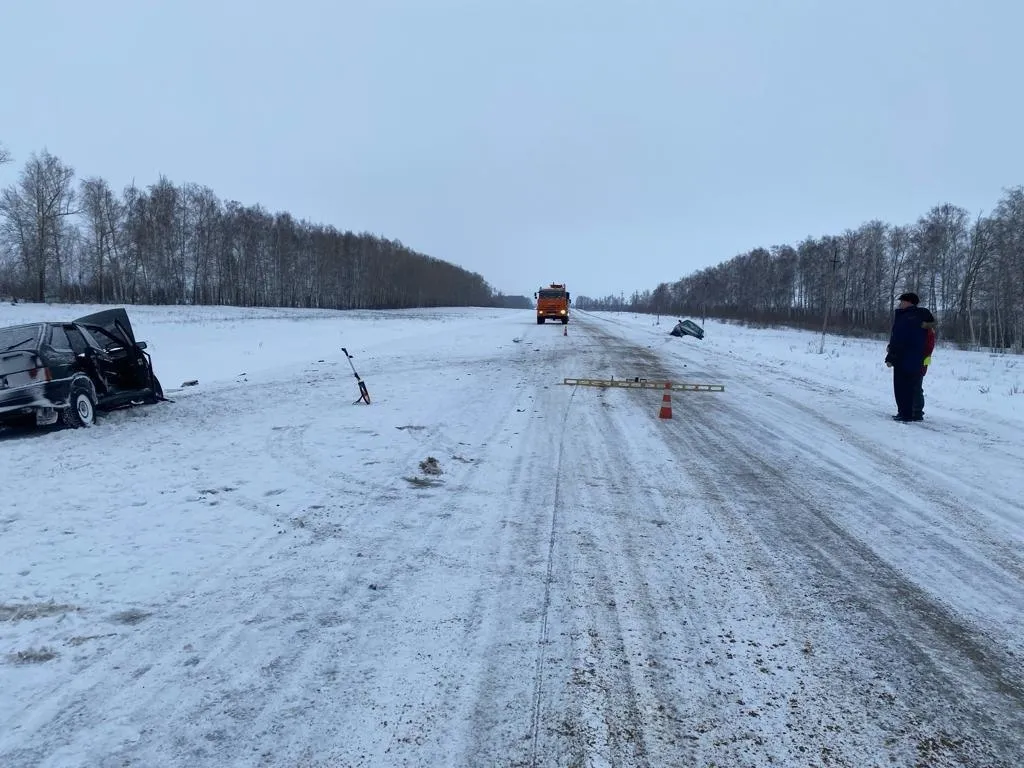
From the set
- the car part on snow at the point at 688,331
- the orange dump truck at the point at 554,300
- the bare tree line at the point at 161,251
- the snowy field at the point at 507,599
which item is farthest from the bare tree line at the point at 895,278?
the bare tree line at the point at 161,251

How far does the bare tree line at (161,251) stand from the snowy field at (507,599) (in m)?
51.9

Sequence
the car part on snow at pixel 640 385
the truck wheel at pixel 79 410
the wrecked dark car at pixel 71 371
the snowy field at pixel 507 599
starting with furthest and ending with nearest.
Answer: the car part on snow at pixel 640 385
the truck wheel at pixel 79 410
the wrecked dark car at pixel 71 371
the snowy field at pixel 507 599

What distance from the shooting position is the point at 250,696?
265 centimetres

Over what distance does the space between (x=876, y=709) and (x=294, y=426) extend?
24.6ft

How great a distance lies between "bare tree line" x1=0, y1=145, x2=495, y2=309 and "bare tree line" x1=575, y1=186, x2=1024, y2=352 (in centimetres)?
5767

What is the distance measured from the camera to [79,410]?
8555 mm

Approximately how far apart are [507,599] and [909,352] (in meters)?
8.98

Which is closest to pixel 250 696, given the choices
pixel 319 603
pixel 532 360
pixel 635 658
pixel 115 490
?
pixel 319 603

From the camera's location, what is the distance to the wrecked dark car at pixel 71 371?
26.2ft

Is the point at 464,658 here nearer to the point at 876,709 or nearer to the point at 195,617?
the point at 195,617

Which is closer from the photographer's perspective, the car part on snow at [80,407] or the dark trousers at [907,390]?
the car part on snow at [80,407]

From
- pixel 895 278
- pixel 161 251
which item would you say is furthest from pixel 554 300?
pixel 895 278

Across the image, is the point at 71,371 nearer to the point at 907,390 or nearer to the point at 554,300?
the point at 907,390

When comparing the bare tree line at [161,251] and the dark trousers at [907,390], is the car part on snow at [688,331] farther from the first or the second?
the bare tree line at [161,251]
